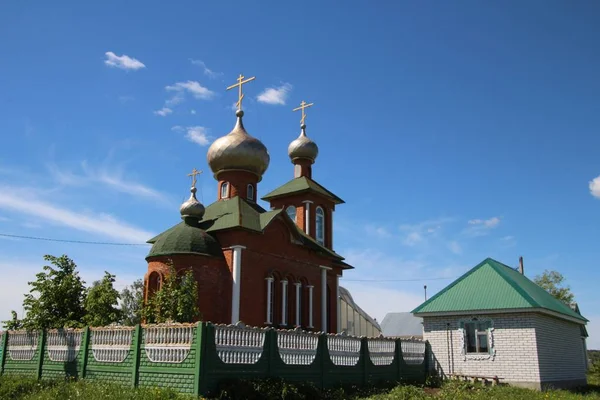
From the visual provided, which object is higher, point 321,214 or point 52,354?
point 321,214

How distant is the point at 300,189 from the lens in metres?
28.2

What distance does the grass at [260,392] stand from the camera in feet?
37.6

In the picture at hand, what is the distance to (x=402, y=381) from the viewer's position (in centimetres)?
1800

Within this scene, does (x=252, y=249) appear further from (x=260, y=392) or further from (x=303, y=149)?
(x=303, y=149)

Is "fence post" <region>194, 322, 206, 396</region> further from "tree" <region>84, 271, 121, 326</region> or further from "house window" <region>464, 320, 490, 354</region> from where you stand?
"house window" <region>464, 320, 490, 354</region>

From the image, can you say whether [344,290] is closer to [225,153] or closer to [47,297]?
[225,153]

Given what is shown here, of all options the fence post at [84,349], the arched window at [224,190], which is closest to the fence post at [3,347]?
the fence post at [84,349]

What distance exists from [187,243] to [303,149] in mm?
11818

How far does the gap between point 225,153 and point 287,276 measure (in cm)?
653

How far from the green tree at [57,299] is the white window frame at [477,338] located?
40.5ft

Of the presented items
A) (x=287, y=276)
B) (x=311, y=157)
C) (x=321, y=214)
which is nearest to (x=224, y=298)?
(x=287, y=276)

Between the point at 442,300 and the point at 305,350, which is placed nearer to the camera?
the point at 305,350

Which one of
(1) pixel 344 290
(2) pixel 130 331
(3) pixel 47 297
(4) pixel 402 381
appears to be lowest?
(4) pixel 402 381

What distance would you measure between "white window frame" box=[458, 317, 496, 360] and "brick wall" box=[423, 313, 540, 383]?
93 millimetres
